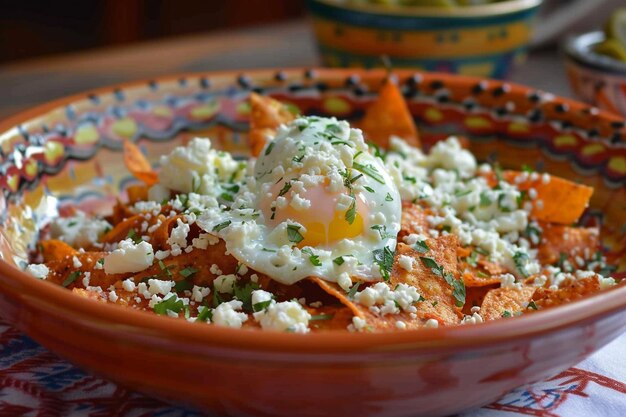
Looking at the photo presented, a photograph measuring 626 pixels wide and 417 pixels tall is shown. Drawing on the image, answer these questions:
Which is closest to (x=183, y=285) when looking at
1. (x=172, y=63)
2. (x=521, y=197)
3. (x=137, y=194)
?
(x=137, y=194)

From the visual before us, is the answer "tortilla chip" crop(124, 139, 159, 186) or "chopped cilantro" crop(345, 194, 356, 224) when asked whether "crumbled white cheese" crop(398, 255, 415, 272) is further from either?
"tortilla chip" crop(124, 139, 159, 186)

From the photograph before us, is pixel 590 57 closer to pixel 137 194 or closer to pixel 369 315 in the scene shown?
pixel 137 194

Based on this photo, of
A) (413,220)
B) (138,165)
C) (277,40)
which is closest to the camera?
(413,220)

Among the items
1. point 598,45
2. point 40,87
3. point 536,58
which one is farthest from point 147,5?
point 598,45

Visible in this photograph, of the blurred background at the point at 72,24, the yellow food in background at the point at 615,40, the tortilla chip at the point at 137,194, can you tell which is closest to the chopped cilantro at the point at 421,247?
the tortilla chip at the point at 137,194

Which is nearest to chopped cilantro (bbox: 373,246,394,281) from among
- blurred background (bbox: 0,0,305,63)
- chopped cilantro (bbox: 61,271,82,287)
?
chopped cilantro (bbox: 61,271,82,287)

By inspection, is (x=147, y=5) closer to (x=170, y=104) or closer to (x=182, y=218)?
(x=170, y=104)

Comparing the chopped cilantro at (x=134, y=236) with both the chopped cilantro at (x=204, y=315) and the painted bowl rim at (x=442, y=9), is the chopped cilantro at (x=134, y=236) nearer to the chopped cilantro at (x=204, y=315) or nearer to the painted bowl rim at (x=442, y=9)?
the chopped cilantro at (x=204, y=315)
